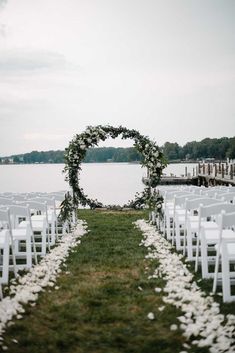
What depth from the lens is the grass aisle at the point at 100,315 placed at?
4867 mm

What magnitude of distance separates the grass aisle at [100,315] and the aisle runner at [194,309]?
0.15 metres

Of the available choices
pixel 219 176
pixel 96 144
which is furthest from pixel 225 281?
pixel 219 176

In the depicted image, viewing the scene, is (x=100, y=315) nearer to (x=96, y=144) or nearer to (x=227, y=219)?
(x=227, y=219)

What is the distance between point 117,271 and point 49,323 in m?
2.63

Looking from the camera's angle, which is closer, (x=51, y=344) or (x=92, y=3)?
(x=51, y=344)

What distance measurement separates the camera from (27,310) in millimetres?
5953

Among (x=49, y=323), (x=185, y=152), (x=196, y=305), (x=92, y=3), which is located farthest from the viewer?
(x=185, y=152)

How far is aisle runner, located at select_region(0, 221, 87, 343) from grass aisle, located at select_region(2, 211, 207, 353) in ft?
0.43

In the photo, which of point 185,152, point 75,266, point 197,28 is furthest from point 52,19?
point 185,152

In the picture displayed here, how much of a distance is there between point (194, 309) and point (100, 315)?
113 centimetres

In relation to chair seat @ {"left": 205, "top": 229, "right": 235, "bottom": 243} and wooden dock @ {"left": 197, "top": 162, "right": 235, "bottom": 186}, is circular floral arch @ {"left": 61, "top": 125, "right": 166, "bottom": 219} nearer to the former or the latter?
chair seat @ {"left": 205, "top": 229, "right": 235, "bottom": 243}

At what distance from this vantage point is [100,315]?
571 cm

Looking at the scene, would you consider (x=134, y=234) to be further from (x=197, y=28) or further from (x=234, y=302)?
(x=197, y=28)

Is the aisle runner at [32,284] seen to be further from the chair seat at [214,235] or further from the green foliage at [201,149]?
the green foliage at [201,149]
